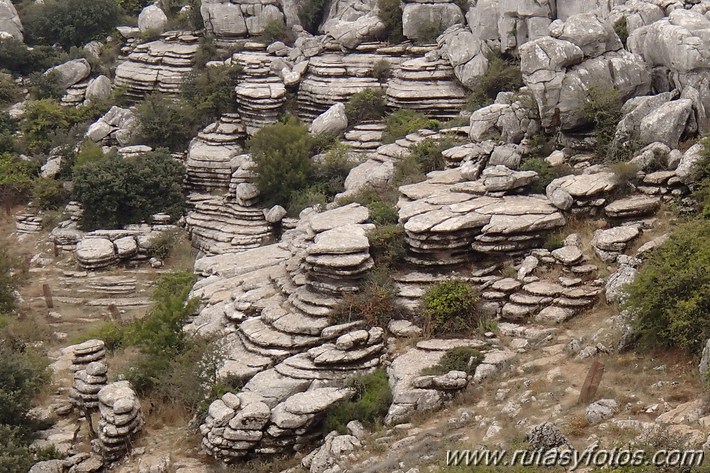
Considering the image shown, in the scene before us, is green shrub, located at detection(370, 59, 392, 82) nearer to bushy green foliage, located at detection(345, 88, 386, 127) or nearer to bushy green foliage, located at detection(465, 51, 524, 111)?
bushy green foliage, located at detection(345, 88, 386, 127)

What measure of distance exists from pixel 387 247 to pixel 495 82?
1066 centimetres

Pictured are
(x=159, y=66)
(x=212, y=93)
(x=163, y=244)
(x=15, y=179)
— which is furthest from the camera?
(x=159, y=66)

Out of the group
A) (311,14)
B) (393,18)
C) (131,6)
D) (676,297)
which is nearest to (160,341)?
(676,297)

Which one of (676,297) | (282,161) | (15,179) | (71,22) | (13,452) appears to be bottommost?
(15,179)

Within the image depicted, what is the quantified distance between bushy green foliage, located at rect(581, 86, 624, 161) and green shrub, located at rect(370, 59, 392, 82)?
10.9 metres

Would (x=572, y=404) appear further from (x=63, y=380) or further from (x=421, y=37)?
(x=421, y=37)

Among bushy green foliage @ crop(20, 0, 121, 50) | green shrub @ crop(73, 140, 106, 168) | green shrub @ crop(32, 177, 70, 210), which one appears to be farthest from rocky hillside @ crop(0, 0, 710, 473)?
bushy green foliage @ crop(20, 0, 121, 50)

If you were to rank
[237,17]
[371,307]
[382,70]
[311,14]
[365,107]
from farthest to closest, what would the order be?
[311,14]
[237,17]
[382,70]
[365,107]
[371,307]

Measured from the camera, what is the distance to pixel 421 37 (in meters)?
31.5

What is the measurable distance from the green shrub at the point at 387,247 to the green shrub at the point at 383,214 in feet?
3.35

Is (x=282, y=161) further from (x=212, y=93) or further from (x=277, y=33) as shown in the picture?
(x=277, y=33)

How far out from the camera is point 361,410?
15391 mm

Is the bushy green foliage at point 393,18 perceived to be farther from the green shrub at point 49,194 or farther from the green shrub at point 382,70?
the green shrub at point 49,194

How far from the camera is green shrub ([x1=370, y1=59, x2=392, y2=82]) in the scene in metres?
31.0
